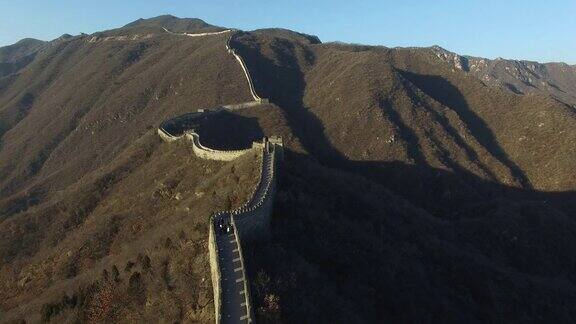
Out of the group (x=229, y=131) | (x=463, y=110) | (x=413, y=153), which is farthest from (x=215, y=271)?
(x=463, y=110)

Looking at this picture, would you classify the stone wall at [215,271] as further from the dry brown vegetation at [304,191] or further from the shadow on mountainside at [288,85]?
the shadow on mountainside at [288,85]

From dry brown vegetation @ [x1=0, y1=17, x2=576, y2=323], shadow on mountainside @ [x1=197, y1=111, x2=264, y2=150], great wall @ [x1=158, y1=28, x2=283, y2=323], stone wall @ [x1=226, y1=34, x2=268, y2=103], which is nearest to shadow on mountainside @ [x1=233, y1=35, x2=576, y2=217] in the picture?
dry brown vegetation @ [x1=0, y1=17, x2=576, y2=323]

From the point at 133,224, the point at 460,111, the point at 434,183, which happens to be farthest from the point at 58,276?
the point at 460,111

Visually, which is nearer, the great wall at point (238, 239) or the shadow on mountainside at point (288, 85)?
the great wall at point (238, 239)

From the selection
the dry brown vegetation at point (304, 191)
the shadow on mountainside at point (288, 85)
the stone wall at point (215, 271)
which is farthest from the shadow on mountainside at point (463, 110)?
the stone wall at point (215, 271)

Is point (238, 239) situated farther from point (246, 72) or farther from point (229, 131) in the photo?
point (246, 72)

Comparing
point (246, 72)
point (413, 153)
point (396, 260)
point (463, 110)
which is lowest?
point (413, 153)
